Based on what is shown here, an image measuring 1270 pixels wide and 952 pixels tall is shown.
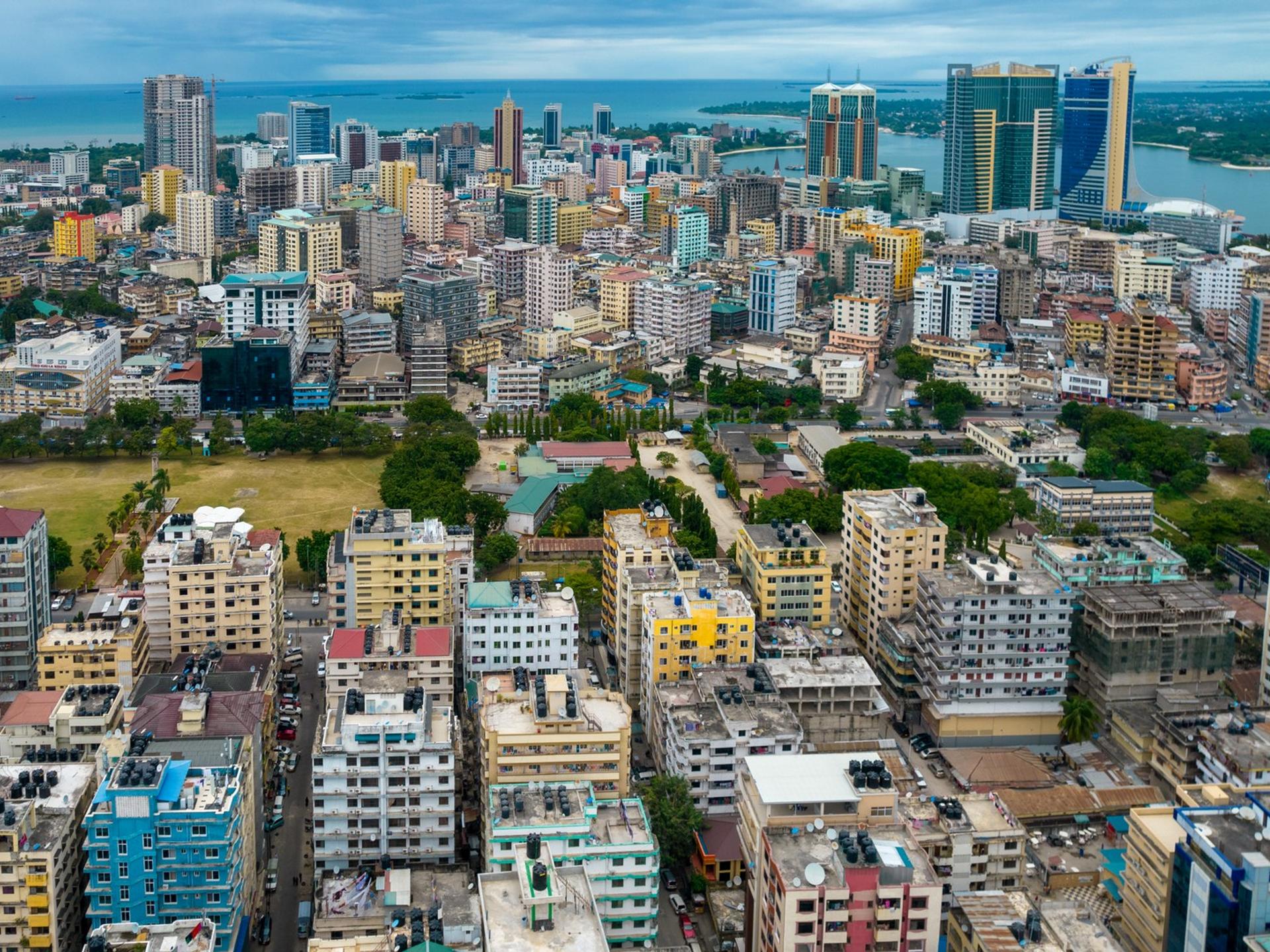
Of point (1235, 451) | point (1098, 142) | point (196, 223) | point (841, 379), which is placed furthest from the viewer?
point (1098, 142)

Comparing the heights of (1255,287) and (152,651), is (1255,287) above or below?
above

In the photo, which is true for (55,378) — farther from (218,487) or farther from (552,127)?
(552,127)

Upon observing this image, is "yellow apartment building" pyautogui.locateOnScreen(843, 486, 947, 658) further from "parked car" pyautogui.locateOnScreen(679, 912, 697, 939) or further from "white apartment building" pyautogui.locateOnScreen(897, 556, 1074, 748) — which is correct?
"parked car" pyautogui.locateOnScreen(679, 912, 697, 939)

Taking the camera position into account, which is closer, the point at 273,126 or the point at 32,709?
the point at 32,709

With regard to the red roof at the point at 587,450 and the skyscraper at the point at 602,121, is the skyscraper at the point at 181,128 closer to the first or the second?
the skyscraper at the point at 602,121

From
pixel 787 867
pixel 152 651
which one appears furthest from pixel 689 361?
pixel 787 867

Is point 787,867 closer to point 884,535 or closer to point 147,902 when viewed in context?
point 147,902

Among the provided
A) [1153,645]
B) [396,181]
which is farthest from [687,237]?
[1153,645]
